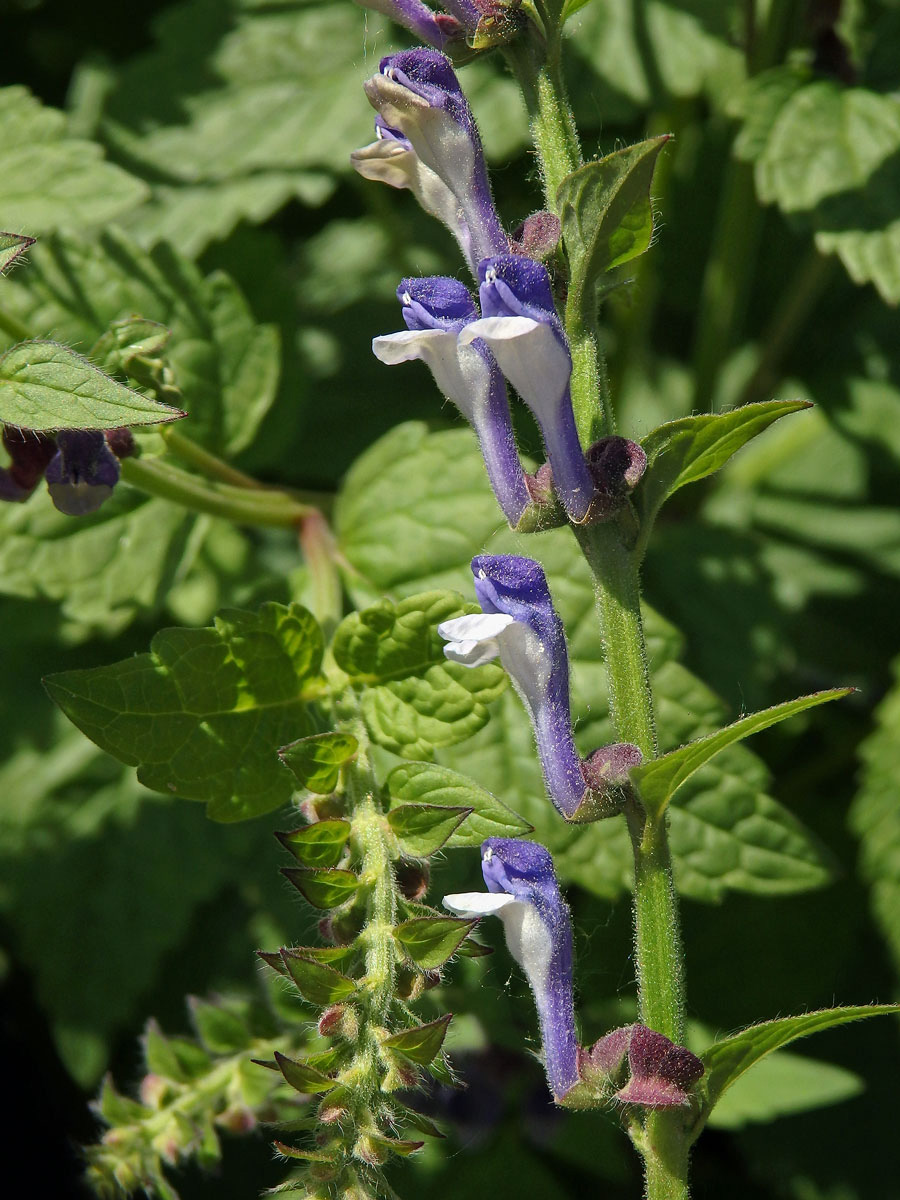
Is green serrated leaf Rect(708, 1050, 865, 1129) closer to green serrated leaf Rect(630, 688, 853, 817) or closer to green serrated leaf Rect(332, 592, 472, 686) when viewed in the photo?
green serrated leaf Rect(332, 592, 472, 686)

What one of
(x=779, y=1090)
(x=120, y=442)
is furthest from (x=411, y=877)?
(x=779, y=1090)

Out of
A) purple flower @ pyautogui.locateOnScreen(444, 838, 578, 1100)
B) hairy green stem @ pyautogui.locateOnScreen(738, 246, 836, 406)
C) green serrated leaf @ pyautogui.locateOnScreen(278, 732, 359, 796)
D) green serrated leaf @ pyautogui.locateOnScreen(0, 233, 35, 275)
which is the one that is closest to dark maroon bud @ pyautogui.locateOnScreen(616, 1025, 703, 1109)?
purple flower @ pyautogui.locateOnScreen(444, 838, 578, 1100)

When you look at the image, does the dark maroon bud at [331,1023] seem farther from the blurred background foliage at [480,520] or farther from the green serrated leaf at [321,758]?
the blurred background foliage at [480,520]

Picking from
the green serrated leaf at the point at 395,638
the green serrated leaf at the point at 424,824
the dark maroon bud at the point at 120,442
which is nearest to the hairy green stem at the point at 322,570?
the green serrated leaf at the point at 395,638

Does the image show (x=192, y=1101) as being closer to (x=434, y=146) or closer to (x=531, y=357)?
(x=531, y=357)

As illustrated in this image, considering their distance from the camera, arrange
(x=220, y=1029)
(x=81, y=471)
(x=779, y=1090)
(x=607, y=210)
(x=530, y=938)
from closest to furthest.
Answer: (x=607, y=210) < (x=530, y=938) < (x=81, y=471) < (x=220, y=1029) < (x=779, y=1090)

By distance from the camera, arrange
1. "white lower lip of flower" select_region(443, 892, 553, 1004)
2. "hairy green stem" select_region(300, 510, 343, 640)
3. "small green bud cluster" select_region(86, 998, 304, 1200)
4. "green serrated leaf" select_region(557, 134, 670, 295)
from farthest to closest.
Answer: "hairy green stem" select_region(300, 510, 343, 640), "small green bud cluster" select_region(86, 998, 304, 1200), "white lower lip of flower" select_region(443, 892, 553, 1004), "green serrated leaf" select_region(557, 134, 670, 295)
